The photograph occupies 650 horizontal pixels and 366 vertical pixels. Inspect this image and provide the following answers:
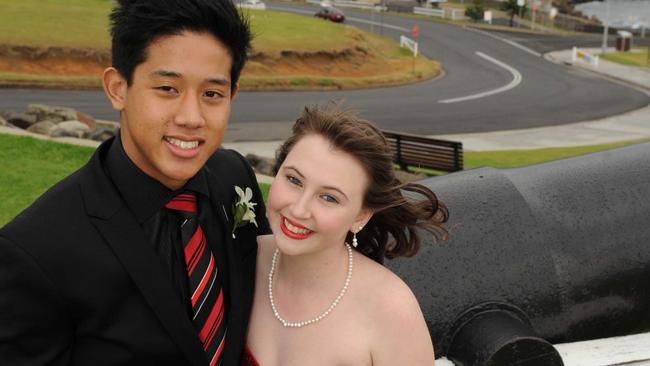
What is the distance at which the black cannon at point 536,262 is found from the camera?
11.9 ft

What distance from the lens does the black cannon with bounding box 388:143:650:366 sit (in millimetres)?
3627

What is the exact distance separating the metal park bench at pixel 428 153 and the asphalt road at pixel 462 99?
198 cm

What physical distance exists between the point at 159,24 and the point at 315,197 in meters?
0.72

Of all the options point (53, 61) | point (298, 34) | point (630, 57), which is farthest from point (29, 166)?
point (630, 57)

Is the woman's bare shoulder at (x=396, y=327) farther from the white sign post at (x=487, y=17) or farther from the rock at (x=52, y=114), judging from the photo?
the white sign post at (x=487, y=17)

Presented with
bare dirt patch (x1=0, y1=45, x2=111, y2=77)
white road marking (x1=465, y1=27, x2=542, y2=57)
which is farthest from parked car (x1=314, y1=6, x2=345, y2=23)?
bare dirt patch (x1=0, y1=45, x2=111, y2=77)

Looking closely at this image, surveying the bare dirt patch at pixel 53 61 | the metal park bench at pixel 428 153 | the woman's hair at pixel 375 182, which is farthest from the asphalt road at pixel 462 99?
the woman's hair at pixel 375 182

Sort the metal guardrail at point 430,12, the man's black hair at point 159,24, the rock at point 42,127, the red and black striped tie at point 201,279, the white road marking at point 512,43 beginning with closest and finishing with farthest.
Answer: the man's black hair at point 159,24 < the red and black striped tie at point 201,279 < the rock at point 42,127 < the white road marking at point 512,43 < the metal guardrail at point 430,12

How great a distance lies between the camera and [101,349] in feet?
7.63

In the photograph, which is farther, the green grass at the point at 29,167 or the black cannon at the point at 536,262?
the green grass at the point at 29,167

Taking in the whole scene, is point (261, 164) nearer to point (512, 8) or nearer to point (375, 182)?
point (375, 182)

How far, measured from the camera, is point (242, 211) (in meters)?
2.79

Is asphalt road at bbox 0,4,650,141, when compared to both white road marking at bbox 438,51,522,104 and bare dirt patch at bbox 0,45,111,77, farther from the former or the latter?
bare dirt patch at bbox 0,45,111,77

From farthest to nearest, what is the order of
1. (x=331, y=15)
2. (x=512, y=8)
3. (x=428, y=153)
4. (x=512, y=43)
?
(x=512, y=8) < (x=512, y=43) < (x=331, y=15) < (x=428, y=153)
